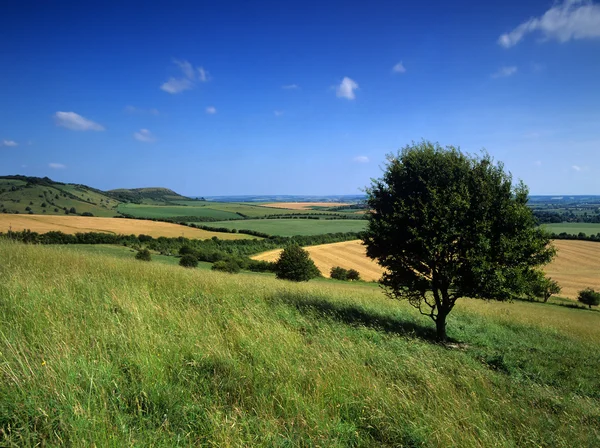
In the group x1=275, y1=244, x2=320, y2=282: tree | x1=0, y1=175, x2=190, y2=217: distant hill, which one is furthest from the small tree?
x1=0, y1=175, x2=190, y2=217: distant hill

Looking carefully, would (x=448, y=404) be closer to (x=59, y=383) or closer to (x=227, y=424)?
(x=227, y=424)

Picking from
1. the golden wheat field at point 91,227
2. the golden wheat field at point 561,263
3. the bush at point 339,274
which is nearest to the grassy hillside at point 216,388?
the bush at point 339,274

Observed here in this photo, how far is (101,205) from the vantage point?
4936 inches

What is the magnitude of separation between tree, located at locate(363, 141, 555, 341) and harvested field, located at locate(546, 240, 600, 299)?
149 feet

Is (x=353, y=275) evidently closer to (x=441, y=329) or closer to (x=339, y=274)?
(x=339, y=274)

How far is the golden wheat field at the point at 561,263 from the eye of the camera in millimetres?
56438

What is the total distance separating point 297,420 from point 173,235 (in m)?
80.0

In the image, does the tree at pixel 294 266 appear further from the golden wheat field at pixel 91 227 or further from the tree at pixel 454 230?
the golden wheat field at pixel 91 227

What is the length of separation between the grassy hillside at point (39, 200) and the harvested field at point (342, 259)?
70063mm

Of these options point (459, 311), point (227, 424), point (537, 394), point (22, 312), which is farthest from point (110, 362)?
point (459, 311)

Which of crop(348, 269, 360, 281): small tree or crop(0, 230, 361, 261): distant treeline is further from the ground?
crop(0, 230, 361, 261): distant treeline

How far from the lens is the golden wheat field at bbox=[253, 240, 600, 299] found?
56438 millimetres

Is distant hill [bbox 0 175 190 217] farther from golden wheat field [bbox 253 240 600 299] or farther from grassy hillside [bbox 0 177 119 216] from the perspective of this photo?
golden wheat field [bbox 253 240 600 299]

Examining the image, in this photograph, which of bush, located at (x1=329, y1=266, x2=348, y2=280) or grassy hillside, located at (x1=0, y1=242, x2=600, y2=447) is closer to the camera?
grassy hillside, located at (x1=0, y1=242, x2=600, y2=447)
